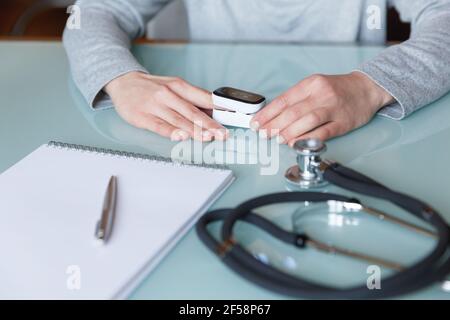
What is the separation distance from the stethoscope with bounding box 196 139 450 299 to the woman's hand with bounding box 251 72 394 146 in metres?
0.08

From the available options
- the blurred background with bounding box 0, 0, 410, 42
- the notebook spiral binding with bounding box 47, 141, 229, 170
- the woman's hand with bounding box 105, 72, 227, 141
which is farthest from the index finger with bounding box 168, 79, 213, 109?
the blurred background with bounding box 0, 0, 410, 42

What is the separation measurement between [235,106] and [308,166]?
161 mm

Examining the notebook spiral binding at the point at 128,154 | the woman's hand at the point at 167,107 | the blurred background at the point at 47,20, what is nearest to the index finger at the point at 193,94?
the woman's hand at the point at 167,107

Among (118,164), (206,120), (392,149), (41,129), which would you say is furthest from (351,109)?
(41,129)

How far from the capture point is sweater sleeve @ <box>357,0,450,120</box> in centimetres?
→ 82

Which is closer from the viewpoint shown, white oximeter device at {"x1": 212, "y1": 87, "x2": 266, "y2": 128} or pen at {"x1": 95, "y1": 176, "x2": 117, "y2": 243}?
pen at {"x1": 95, "y1": 176, "x2": 117, "y2": 243}

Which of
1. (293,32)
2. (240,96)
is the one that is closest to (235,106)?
(240,96)

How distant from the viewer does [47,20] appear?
173 centimetres

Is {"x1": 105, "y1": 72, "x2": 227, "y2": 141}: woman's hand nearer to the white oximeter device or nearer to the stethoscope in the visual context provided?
the white oximeter device

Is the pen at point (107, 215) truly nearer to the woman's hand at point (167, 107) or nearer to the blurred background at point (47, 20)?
the woman's hand at point (167, 107)

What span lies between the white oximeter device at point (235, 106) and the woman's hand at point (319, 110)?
0.04 feet

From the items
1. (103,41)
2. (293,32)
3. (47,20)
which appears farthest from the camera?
(47,20)

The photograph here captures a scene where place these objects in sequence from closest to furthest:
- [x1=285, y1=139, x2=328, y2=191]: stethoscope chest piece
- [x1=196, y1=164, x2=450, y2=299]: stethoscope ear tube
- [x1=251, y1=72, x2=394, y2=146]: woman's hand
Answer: [x1=196, y1=164, x2=450, y2=299]: stethoscope ear tube, [x1=285, y1=139, x2=328, y2=191]: stethoscope chest piece, [x1=251, y1=72, x2=394, y2=146]: woman's hand

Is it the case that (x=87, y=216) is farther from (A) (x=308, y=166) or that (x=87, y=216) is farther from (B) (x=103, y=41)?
(B) (x=103, y=41)
